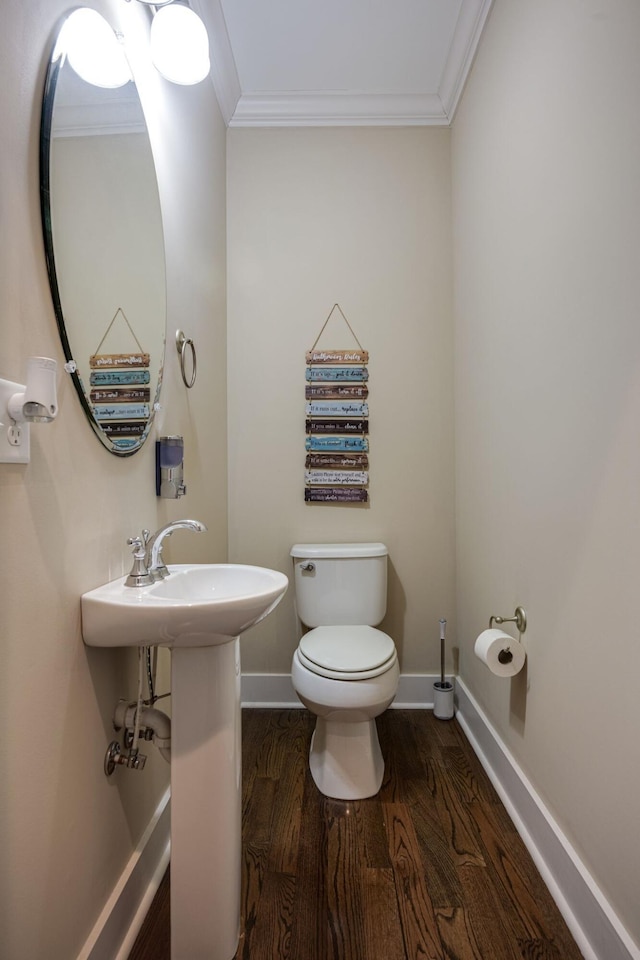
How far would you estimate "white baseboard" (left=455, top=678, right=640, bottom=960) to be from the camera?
3.31ft

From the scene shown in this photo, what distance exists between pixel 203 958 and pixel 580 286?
167 cm

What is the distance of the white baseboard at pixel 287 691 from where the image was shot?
225 centimetres

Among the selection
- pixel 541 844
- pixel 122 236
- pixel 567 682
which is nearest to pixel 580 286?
pixel 567 682

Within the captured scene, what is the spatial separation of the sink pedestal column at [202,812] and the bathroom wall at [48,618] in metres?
0.15

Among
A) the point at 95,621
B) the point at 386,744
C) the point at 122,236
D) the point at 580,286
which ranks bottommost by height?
the point at 386,744

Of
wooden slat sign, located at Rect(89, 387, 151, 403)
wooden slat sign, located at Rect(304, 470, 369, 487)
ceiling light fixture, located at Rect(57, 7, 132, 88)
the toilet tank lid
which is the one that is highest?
ceiling light fixture, located at Rect(57, 7, 132, 88)

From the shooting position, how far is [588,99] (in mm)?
1091

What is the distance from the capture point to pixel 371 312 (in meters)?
2.27

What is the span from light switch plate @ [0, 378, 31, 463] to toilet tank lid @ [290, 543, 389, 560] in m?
1.40

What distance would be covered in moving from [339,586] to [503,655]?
0.75 meters

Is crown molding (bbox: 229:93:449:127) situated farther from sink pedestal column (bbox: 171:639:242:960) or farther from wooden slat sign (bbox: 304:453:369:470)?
sink pedestal column (bbox: 171:639:242:960)

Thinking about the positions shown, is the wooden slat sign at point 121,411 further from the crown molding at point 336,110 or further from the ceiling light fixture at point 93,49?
the crown molding at point 336,110

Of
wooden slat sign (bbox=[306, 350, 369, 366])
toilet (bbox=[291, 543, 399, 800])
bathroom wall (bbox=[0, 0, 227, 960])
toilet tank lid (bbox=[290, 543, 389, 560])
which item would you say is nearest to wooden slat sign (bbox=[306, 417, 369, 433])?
wooden slat sign (bbox=[306, 350, 369, 366])

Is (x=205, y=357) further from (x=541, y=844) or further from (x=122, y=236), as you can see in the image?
(x=541, y=844)
